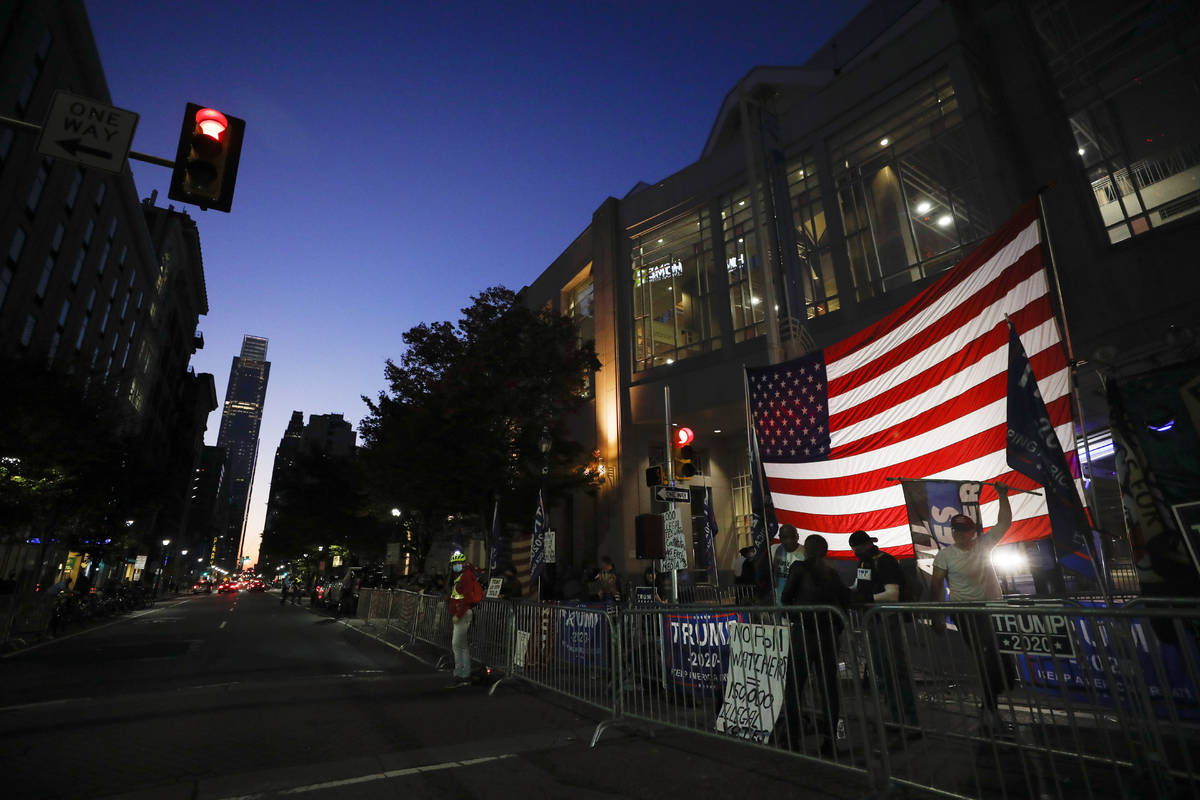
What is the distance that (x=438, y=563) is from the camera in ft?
156

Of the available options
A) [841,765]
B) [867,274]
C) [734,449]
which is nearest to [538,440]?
[734,449]

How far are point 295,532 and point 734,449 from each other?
35255 millimetres

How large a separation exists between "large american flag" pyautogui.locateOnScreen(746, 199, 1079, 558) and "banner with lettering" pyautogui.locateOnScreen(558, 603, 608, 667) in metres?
2.88

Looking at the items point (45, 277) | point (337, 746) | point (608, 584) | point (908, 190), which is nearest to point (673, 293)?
point (908, 190)

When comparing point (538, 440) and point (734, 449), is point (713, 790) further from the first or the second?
point (734, 449)

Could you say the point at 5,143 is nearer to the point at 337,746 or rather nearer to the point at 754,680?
the point at 337,746

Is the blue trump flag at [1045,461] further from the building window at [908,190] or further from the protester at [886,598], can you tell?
the building window at [908,190]

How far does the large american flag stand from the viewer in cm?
595

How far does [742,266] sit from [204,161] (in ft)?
61.1

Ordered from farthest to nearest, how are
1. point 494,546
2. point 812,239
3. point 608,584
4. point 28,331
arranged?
point 28,331, point 812,239, point 494,546, point 608,584

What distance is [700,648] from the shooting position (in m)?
6.19

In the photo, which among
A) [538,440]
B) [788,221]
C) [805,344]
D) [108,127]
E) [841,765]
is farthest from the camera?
[538,440]

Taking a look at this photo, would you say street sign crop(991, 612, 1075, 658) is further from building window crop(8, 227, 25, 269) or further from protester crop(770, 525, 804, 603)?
building window crop(8, 227, 25, 269)

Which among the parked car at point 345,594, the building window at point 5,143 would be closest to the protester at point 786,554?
the parked car at point 345,594
